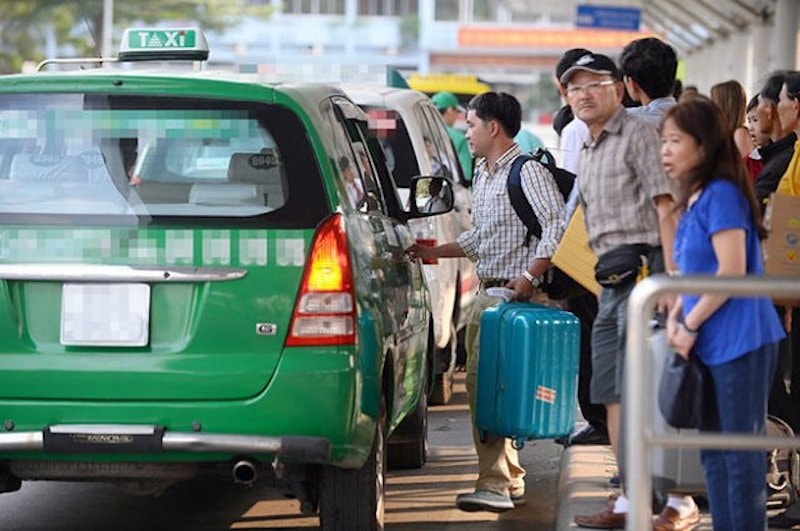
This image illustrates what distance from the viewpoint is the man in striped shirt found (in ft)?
26.8

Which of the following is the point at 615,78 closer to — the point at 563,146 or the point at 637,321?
the point at 637,321

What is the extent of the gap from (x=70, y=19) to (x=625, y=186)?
202 ft

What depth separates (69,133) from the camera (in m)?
6.59

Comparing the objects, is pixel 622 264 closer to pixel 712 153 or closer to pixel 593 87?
pixel 593 87

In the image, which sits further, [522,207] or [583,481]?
[583,481]

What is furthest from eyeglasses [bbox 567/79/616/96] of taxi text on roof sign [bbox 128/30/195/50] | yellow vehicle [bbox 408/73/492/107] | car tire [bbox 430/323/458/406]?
yellow vehicle [bbox 408/73/492/107]

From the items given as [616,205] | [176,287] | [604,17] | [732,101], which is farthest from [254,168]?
[604,17]

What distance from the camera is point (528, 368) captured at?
7.96 m

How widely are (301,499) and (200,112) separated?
1.53 metres

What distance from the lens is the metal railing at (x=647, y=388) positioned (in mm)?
5184

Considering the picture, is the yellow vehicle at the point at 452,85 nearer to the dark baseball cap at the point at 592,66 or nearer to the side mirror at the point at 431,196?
the side mirror at the point at 431,196

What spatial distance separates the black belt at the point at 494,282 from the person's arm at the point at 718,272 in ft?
7.69

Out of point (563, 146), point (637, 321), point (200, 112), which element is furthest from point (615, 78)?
point (563, 146)

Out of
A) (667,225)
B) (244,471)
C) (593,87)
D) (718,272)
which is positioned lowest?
(244,471)
